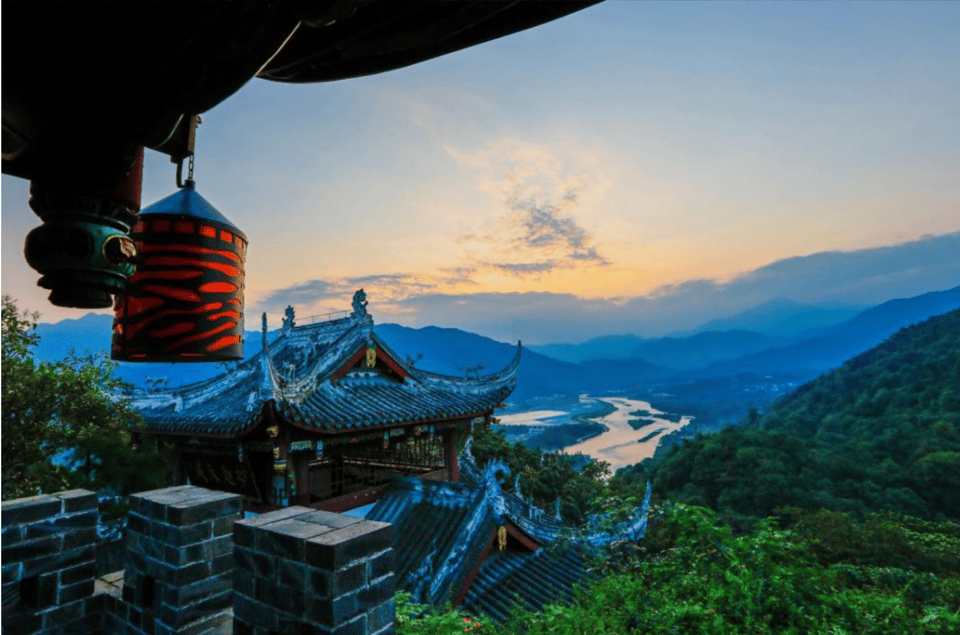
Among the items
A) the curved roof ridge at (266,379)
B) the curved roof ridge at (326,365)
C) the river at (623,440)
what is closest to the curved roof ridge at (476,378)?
the curved roof ridge at (326,365)

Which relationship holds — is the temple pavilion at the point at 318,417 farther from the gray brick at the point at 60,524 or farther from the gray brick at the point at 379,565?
the gray brick at the point at 379,565

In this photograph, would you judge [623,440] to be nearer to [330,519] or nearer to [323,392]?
[323,392]

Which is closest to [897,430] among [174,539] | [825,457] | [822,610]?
[825,457]

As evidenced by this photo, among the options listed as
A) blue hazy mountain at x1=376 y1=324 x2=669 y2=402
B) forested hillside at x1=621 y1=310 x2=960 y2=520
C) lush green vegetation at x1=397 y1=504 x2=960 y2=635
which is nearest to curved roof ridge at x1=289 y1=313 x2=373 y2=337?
lush green vegetation at x1=397 y1=504 x2=960 y2=635

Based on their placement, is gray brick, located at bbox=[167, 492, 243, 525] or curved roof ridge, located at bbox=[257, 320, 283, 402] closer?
gray brick, located at bbox=[167, 492, 243, 525]

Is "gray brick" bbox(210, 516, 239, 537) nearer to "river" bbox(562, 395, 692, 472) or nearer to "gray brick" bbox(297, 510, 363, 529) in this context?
"gray brick" bbox(297, 510, 363, 529)

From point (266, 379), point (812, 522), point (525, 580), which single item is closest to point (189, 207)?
point (266, 379)
